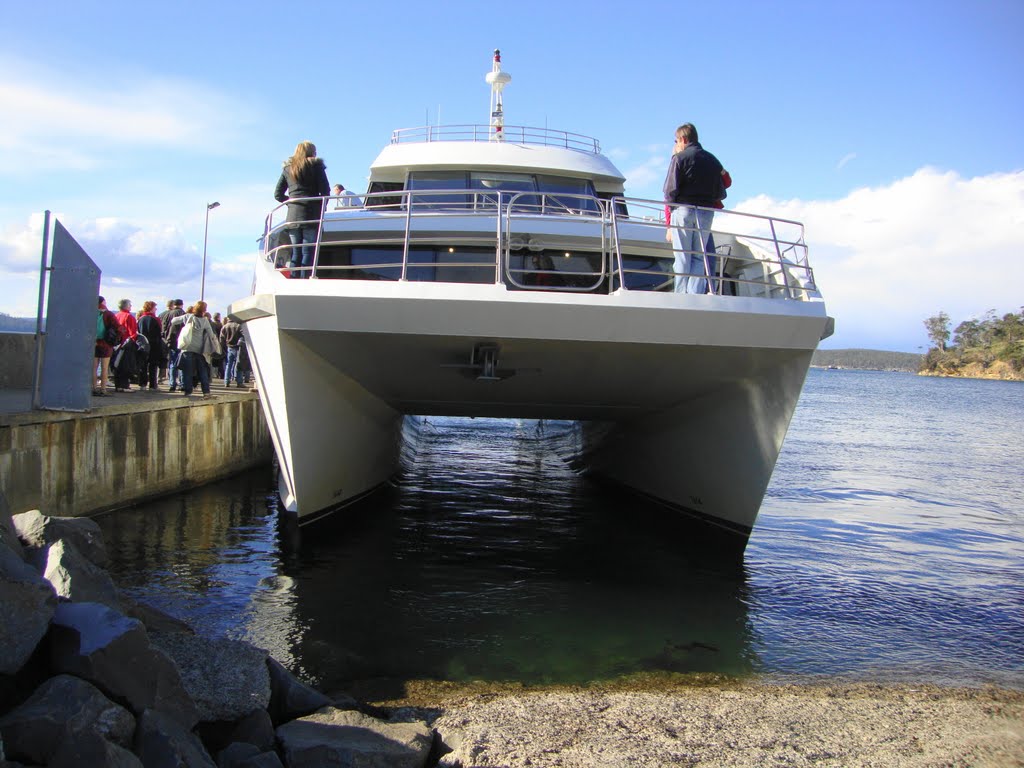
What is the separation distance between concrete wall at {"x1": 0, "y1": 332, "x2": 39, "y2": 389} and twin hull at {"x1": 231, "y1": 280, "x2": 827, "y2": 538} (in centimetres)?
552

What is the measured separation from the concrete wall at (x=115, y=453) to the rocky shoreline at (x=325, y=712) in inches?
125

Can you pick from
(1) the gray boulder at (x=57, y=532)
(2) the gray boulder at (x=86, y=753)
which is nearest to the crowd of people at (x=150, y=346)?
(1) the gray boulder at (x=57, y=532)

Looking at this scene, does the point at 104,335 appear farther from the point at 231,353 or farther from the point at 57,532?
the point at 57,532

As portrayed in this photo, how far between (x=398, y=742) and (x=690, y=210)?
4.92 metres

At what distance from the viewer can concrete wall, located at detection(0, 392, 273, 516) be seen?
23.9 ft

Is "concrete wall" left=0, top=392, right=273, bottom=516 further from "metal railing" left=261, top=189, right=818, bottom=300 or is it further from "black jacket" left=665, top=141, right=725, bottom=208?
"black jacket" left=665, top=141, right=725, bottom=208

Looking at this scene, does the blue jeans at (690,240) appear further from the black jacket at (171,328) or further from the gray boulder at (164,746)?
the black jacket at (171,328)

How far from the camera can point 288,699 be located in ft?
12.7

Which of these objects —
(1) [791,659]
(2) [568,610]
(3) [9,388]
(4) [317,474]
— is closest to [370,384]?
(4) [317,474]

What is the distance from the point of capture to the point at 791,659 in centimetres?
542

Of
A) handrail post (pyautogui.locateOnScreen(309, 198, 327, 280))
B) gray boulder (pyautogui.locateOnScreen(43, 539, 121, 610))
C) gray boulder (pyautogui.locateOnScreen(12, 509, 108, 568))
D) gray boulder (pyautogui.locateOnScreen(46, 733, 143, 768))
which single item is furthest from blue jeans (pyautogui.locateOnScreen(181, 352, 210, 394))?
gray boulder (pyautogui.locateOnScreen(46, 733, 143, 768))

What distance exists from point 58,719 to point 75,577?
1.12 m

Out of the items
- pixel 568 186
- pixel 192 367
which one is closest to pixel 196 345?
pixel 192 367

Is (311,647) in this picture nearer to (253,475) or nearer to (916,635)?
(916,635)
